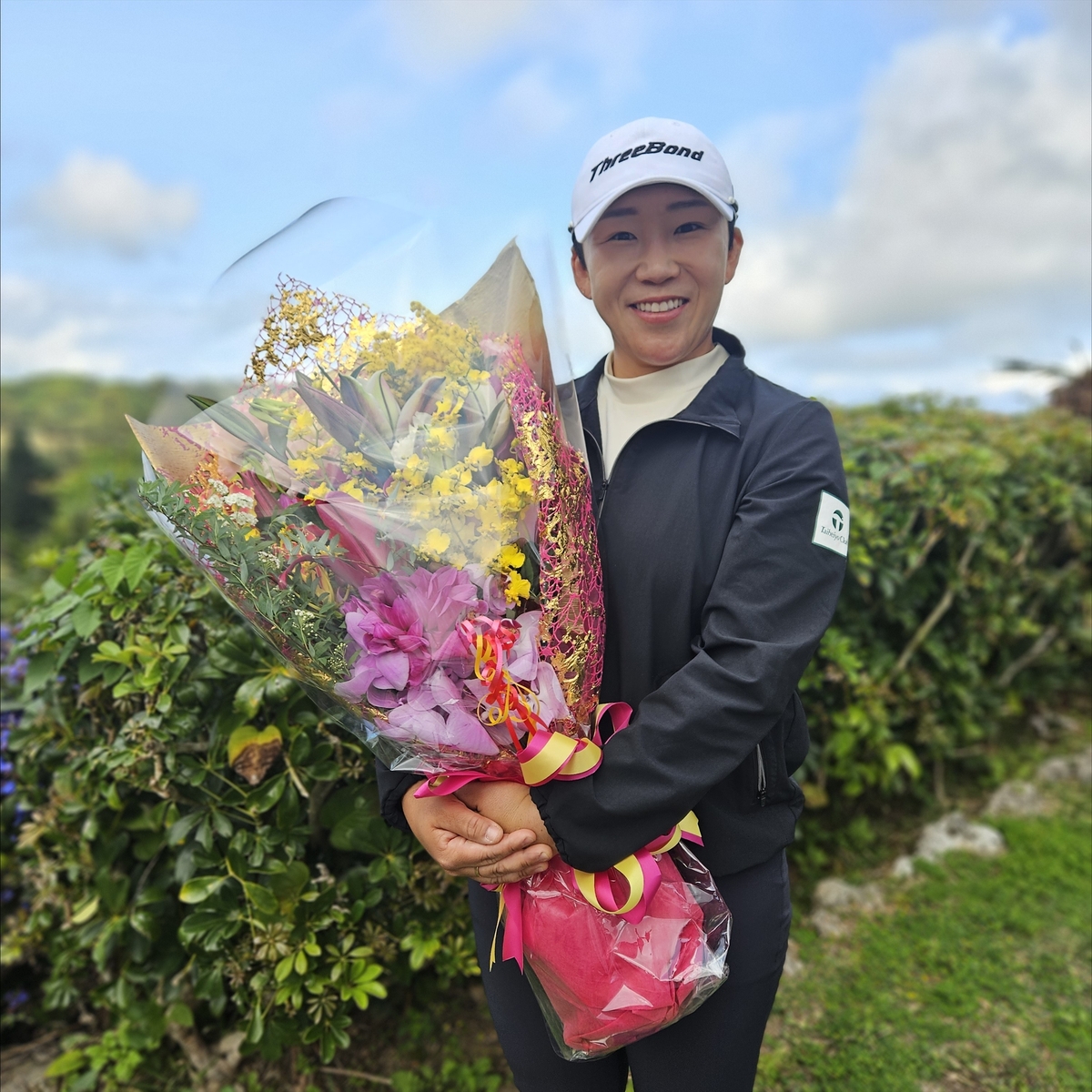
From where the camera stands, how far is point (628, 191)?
5.04ft

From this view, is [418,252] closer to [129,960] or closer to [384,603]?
[384,603]

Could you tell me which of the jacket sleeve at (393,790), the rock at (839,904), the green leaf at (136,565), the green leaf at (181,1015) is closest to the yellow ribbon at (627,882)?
the jacket sleeve at (393,790)

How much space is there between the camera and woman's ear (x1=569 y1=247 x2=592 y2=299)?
5.67ft

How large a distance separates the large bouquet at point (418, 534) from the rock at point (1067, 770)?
3.78 m

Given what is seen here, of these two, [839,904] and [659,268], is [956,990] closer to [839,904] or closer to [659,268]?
[839,904]

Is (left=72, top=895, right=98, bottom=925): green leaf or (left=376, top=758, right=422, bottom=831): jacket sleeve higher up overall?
(left=376, top=758, right=422, bottom=831): jacket sleeve

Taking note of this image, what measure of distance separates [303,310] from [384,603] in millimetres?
506

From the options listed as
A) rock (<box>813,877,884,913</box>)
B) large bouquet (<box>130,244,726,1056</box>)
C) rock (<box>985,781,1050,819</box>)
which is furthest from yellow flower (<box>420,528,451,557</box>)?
rock (<box>985,781,1050,819</box>)

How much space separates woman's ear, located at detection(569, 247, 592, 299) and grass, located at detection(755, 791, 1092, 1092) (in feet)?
7.64

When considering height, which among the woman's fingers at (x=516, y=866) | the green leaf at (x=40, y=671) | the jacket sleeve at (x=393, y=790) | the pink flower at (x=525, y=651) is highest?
the pink flower at (x=525, y=651)

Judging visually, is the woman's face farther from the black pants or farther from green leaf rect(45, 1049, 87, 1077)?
green leaf rect(45, 1049, 87, 1077)

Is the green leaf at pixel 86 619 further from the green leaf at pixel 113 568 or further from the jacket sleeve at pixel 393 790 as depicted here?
the jacket sleeve at pixel 393 790

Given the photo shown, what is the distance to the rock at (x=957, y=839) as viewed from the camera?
147 inches

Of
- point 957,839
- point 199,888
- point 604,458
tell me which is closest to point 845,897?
point 957,839
